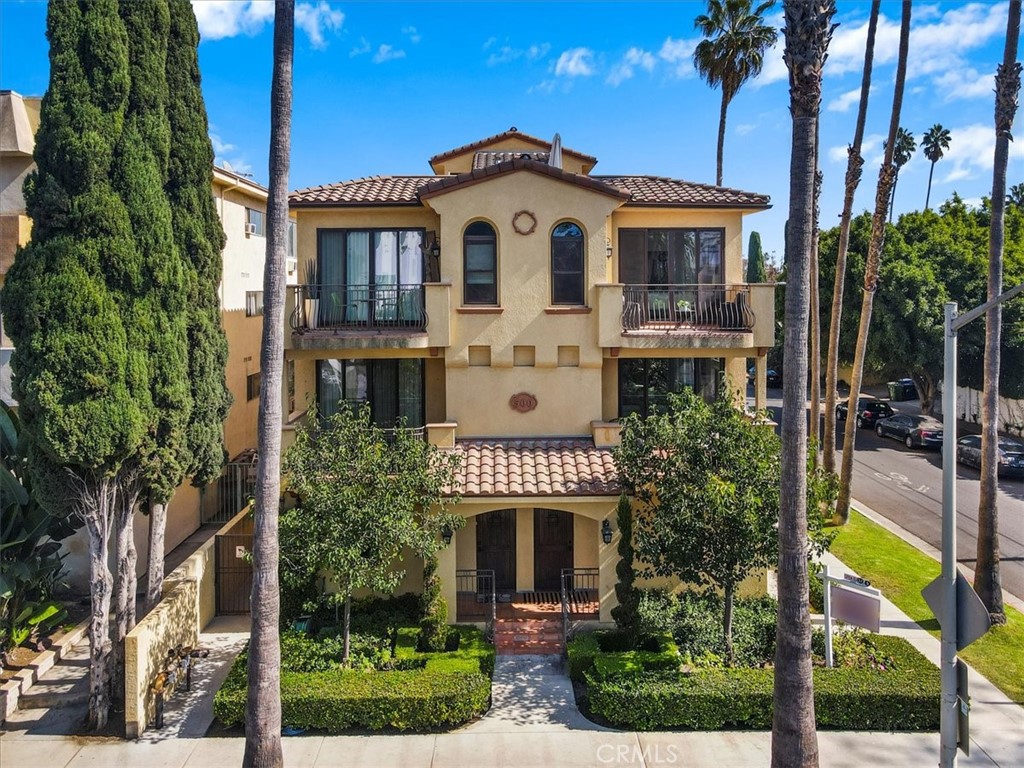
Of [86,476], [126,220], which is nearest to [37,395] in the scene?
[86,476]

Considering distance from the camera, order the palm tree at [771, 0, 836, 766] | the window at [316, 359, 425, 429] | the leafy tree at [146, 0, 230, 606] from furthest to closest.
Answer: the window at [316, 359, 425, 429]
the leafy tree at [146, 0, 230, 606]
the palm tree at [771, 0, 836, 766]

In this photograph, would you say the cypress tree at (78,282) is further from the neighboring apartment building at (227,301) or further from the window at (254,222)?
the window at (254,222)

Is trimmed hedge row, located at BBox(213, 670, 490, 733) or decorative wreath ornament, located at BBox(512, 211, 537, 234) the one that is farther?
decorative wreath ornament, located at BBox(512, 211, 537, 234)

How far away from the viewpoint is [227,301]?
23422 millimetres

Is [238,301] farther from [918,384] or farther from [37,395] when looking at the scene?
[918,384]

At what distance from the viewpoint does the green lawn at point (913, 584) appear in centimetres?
1351

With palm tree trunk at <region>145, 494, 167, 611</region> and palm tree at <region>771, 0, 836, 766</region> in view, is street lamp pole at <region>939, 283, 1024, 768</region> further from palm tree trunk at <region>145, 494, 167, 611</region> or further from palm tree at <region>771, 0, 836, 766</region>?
palm tree trunk at <region>145, 494, 167, 611</region>

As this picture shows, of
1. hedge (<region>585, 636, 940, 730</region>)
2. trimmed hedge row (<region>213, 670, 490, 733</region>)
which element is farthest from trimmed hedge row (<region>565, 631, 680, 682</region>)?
trimmed hedge row (<region>213, 670, 490, 733</region>)

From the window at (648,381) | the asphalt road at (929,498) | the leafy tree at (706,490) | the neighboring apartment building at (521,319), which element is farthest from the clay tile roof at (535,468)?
the asphalt road at (929,498)

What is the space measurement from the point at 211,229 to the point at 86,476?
5002 mm

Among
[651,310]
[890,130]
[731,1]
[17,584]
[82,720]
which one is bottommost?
[82,720]

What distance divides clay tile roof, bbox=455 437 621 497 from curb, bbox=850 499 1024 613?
10049 millimetres

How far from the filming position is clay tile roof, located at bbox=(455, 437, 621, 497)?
14.4 metres

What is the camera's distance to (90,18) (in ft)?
36.3
